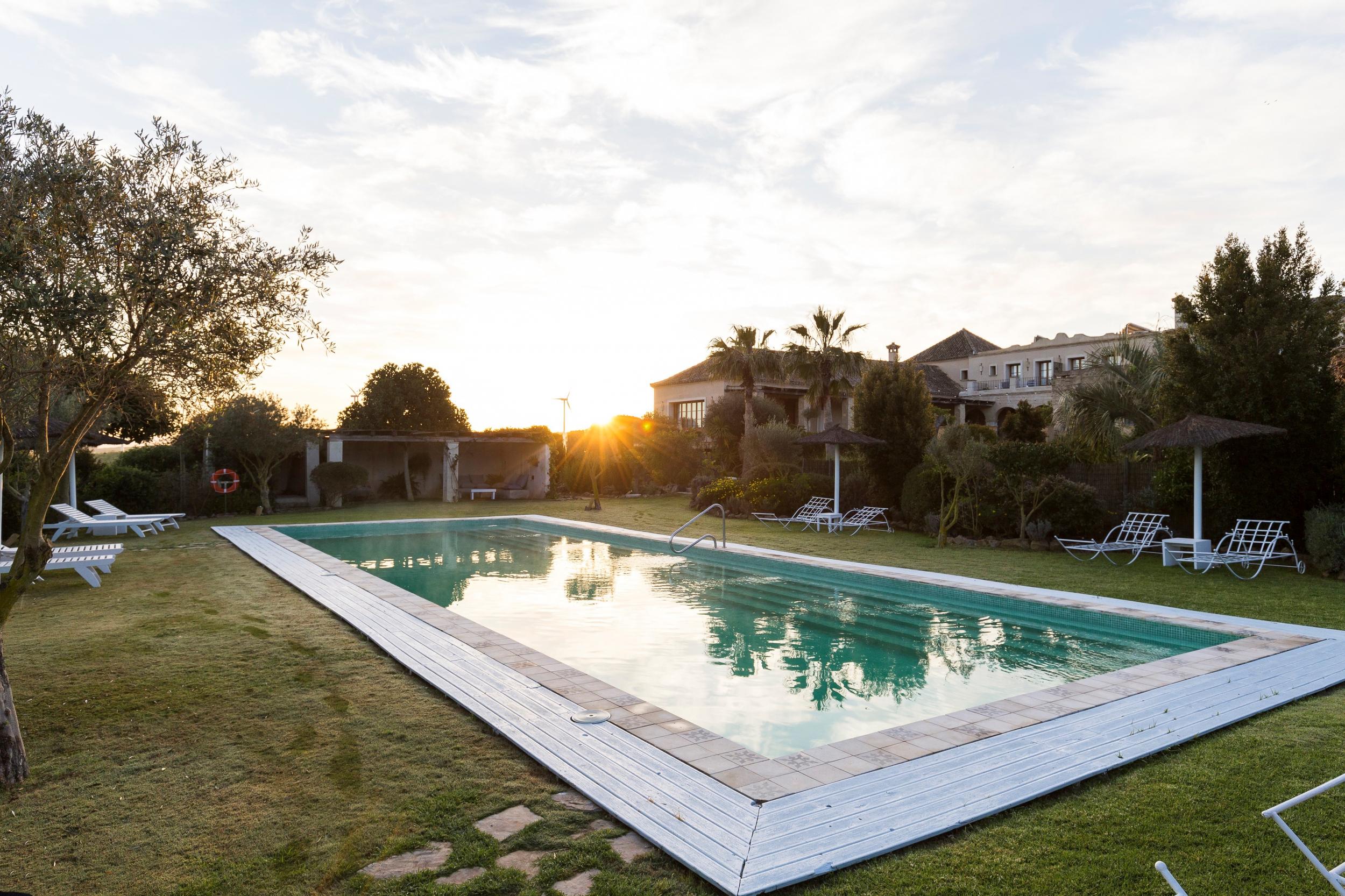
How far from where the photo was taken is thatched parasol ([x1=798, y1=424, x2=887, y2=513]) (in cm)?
1762

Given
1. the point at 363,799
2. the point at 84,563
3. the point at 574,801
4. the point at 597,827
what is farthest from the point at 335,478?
the point at 597,827

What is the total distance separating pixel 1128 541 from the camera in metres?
13.8

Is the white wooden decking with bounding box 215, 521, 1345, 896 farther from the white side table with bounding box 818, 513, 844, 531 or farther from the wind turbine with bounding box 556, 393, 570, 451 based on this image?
the wind turbine with bounding box 556, 393, 570, 451

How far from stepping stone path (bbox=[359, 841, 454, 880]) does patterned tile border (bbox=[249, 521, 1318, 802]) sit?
1.37 meters

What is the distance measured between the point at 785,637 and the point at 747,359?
17.4 metres

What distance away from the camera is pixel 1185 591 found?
382 inches

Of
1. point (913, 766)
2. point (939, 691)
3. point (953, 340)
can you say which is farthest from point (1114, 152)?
point (953, 340)

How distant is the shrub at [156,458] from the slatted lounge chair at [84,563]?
511 inches

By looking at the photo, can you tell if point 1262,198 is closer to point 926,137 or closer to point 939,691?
point 926,137

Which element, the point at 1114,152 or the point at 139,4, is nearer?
the point at 139,4

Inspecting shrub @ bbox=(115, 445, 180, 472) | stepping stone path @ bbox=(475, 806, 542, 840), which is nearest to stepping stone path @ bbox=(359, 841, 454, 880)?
stepping stone path @ bbox=(475, 806, 542, 840)

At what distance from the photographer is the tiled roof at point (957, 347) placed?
153 ft

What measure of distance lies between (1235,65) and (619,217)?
955cm

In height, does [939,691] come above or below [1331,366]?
below
